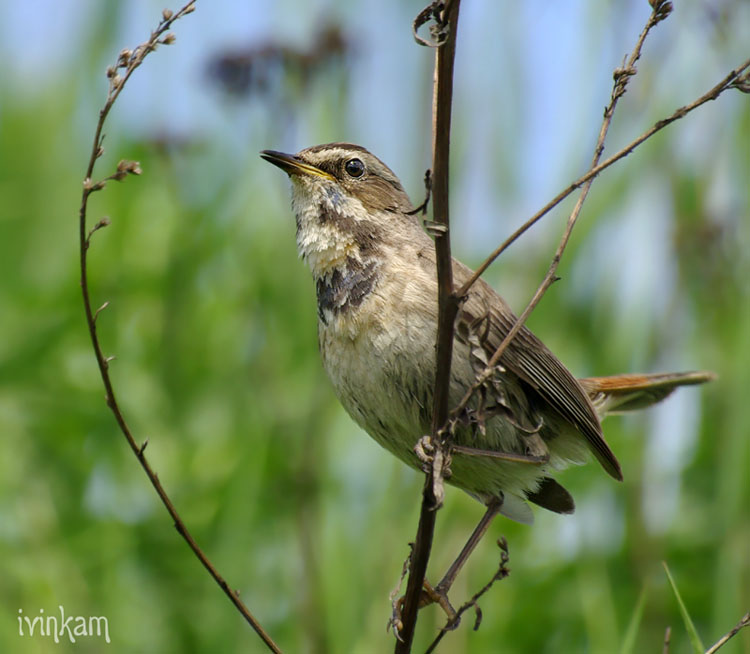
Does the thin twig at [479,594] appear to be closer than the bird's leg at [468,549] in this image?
Yes

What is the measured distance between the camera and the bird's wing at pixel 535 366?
12.9ft

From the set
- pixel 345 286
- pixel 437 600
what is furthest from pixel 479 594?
pixel 345 286

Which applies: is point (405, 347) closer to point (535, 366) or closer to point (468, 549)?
point (535, 366)

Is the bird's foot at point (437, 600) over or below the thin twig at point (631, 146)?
below

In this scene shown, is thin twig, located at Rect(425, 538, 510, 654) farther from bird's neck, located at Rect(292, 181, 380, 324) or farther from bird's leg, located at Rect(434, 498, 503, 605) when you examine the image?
bird's neck, located at Rect(292, 181, 380, 324)

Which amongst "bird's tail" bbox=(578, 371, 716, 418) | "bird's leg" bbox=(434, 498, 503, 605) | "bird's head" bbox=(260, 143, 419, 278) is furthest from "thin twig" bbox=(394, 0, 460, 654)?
"bird's tail" bbox=(578, 371, 716, 418)

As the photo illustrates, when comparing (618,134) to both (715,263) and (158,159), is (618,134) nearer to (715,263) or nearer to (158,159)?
(715,263)

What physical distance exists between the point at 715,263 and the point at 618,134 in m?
0.79

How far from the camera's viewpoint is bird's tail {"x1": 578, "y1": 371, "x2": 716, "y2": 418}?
188 inches

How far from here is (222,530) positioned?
207 inches

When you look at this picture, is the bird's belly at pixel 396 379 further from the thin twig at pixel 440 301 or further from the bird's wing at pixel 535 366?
the thin twig at pixel 440 301

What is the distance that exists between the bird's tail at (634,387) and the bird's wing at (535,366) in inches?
23.0

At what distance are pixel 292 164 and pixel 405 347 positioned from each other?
0.95 meters

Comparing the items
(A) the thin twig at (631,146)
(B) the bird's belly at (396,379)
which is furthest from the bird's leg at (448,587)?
(A) the thin twig at (631,146)
